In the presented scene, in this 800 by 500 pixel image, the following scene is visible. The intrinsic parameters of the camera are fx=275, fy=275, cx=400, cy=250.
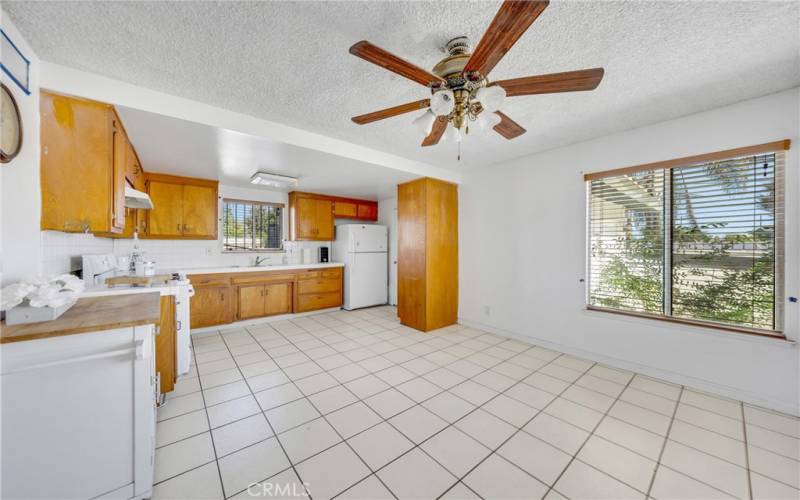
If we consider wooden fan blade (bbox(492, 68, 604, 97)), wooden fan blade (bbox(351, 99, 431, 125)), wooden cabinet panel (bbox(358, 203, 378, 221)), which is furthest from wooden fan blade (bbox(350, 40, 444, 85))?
wooden cabinet panel (bbox(358, 203, 378, 221))

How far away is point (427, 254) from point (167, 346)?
9.46ft

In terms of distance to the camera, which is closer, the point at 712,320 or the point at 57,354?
the point at 57,354

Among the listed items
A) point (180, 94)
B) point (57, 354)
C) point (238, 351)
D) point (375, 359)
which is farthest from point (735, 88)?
point (238, 351)

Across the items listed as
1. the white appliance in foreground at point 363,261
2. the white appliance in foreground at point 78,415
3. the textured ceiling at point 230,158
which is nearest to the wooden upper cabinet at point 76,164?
the textured ceiling at point 230,158

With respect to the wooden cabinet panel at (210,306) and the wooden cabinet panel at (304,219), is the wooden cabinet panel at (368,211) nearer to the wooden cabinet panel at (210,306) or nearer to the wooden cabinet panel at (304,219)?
the wooden cabinet panel at (304,219)

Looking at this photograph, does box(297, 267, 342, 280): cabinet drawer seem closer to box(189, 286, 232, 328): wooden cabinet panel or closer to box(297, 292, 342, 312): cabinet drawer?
box(297, 292, 342, 312): cabinet drawer

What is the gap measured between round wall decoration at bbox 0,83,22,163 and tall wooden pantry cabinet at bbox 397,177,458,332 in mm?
3405

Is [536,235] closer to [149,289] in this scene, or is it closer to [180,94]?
[180,94]

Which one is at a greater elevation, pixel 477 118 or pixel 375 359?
pixel 477 118

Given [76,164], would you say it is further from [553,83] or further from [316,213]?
[316,213]

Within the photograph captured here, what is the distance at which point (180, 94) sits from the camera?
2049 millimetres

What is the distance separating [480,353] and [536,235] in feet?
5.14

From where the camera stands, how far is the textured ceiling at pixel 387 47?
1.34 m

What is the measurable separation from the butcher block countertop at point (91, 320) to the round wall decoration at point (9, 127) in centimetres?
84
